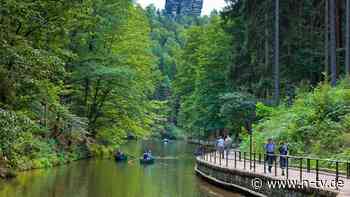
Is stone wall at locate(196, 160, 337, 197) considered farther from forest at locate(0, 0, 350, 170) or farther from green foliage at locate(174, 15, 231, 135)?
green foliage at locate(174, 15, 231, 135)

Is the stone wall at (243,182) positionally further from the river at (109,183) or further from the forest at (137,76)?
the forest at (137,76)

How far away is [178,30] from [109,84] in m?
123

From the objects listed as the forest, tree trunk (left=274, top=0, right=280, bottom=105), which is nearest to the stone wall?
the forest

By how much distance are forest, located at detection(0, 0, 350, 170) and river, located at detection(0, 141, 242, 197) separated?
1654 mm

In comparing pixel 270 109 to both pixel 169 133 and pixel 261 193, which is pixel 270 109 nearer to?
pixel 261 193

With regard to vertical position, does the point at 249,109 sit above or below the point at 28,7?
below

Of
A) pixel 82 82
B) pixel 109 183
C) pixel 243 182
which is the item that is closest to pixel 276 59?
pixel 82 82

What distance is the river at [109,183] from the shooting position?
2428cm

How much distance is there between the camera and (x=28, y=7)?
2591 cm

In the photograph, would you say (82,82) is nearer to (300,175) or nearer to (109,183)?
(109,183)

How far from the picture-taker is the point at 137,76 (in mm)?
49250

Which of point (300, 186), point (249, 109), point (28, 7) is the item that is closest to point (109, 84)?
point (249, 109)

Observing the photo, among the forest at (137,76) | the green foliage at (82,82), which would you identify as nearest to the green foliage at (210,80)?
the forest at (137,76)

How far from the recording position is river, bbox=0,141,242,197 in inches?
956
